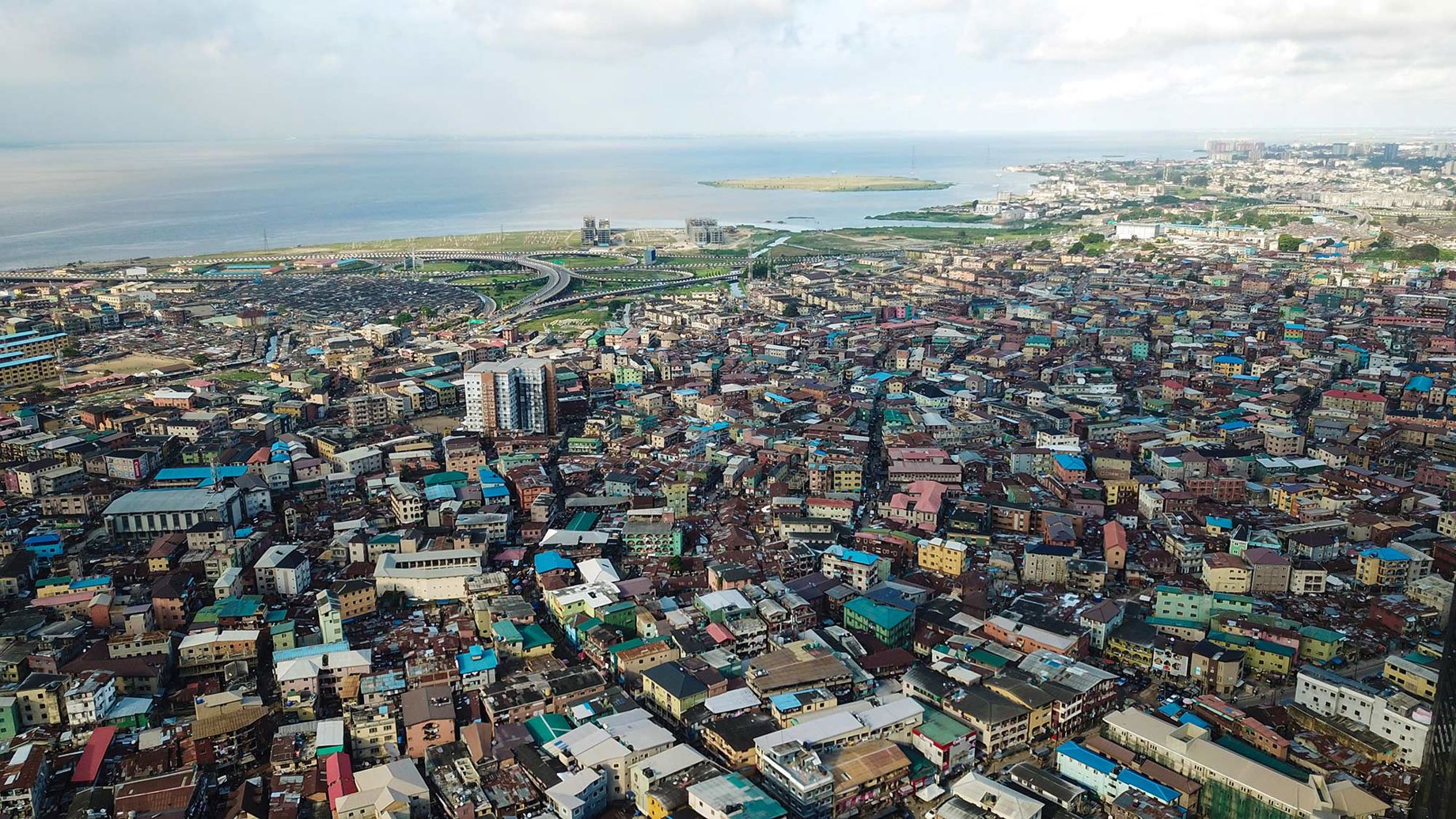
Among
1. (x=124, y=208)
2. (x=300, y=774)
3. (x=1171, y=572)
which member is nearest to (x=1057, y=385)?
(x=1171, y=572)

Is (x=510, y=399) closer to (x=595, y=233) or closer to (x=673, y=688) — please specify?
(x=673, y=688)

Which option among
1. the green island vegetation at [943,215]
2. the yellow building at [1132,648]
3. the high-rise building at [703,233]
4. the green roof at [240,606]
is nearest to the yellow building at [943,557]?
the yellow building at [1132,648]

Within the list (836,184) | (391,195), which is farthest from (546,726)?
(391,195)

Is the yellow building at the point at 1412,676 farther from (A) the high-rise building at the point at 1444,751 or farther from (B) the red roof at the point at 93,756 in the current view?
(B) the red roof at the point at 93,756

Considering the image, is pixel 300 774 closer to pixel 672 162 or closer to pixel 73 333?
pixel 73 333

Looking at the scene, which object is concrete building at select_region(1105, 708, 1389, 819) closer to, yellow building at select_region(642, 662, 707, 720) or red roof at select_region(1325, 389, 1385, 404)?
yellow building at select_region(642, 662, 707, 720)

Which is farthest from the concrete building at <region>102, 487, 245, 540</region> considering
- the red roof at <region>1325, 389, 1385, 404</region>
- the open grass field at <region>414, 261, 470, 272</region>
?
the open grass field at <region>414, 261, 470, 272</region>
